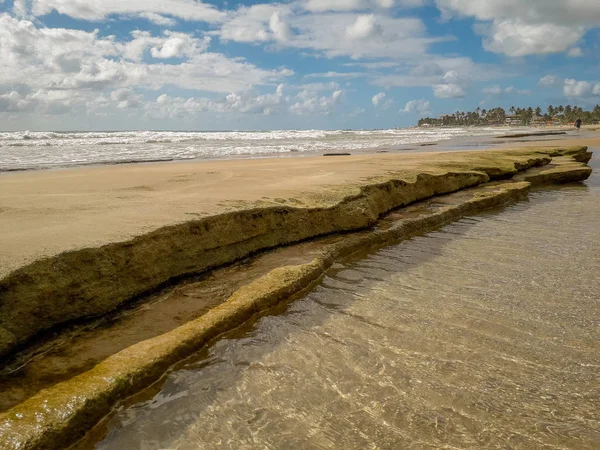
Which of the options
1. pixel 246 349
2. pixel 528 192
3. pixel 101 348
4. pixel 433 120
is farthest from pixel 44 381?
pixel 433 120

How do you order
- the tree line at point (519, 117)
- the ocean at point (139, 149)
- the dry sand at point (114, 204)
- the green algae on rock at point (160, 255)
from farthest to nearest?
1. the tree line at point (519, 117)
2. the ocean at point (139, 149)
3. the dry sand at point (114, 204)
4. the green algae on rock at point (160, 255)

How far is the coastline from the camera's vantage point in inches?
111

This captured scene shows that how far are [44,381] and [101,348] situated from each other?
1.50 feet

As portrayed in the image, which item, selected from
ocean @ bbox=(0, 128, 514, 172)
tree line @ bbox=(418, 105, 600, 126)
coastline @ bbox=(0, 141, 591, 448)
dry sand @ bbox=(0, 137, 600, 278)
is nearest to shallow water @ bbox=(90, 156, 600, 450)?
coastline @ bbox=(0, 141, 591, 448)

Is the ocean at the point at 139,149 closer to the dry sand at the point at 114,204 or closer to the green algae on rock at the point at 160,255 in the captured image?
the dry sand at the point at 114,204

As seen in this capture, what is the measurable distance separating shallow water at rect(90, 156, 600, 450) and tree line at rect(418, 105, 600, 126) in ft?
350

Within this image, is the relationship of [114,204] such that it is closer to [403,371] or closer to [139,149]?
[403,371]

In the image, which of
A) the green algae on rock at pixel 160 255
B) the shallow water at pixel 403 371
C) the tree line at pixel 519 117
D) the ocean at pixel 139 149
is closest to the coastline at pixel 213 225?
the green algae on rock at pixel 160 255

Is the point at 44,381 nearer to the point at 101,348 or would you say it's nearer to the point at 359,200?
the point at 101,348

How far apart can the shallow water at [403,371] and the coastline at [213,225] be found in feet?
0.62

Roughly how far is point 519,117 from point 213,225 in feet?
451

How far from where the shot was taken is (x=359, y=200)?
665 centimetres

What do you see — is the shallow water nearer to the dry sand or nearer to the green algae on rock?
the green algae on rock

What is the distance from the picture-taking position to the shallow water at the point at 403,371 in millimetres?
2492
